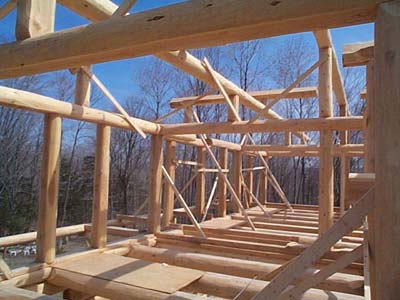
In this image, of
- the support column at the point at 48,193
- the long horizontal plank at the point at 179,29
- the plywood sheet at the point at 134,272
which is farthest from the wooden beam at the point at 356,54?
the support column at the point at 48,193

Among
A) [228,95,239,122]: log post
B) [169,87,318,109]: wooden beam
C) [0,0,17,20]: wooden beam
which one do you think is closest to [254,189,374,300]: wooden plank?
[0,0,17,20]: wooden beam

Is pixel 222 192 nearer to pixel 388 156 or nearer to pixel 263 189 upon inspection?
pixel 263 189

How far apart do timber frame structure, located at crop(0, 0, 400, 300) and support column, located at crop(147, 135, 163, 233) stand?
2 centimetres

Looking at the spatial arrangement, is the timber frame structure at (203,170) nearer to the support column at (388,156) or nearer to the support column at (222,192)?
the support column at (388,156)

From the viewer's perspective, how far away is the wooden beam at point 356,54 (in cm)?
298

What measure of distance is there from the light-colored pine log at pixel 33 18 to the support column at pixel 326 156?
402 cm

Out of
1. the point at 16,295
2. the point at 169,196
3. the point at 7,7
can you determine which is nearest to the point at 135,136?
the point at 169,196

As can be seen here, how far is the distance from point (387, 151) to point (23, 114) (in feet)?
61.3

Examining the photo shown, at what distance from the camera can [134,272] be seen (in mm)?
4379

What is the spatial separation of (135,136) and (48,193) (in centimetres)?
1533

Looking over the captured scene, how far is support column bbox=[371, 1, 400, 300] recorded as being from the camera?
1.71 meters

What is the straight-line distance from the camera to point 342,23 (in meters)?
2.07

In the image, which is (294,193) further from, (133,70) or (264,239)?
(264,239)

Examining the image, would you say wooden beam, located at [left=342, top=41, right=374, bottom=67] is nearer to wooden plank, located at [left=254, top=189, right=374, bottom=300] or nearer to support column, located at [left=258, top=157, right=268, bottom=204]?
wooden plank, located at [left=254, top=189, right=374, bottom=300]
